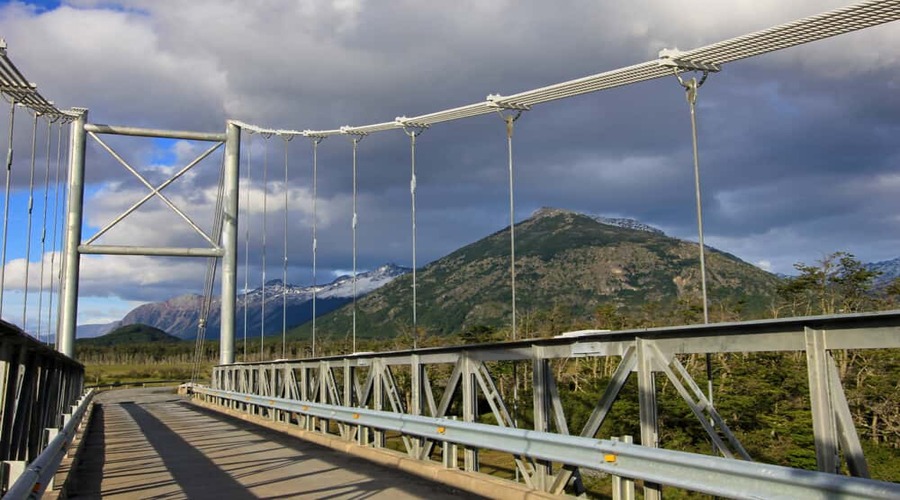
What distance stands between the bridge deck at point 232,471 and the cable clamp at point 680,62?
6.00 m

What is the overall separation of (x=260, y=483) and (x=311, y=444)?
5.41 m

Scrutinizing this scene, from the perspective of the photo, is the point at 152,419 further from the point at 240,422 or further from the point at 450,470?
the point at 450,470

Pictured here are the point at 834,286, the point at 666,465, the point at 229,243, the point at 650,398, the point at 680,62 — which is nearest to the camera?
the point at 666,465

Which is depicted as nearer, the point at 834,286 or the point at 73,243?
the point at 73,243

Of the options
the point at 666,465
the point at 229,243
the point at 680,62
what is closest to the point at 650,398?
the point at 666,465

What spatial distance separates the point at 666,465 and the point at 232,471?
7051 millimetres

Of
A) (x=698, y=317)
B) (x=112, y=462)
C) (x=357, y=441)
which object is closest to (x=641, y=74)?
(x=357, y=441)

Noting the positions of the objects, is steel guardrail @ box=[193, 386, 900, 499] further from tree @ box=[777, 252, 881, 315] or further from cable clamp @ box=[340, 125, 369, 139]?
tree @ box=[777, 252, 881, 315]

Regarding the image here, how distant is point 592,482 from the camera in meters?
23.8

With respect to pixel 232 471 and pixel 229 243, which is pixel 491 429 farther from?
pixel 229 243

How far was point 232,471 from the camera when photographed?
11930 mm

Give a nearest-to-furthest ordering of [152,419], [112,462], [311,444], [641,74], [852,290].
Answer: [641,74], [112,462], [311,444], [152,419], [852,290]

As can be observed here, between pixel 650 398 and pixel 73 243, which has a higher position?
pixel 73 243

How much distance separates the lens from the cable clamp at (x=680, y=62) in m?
11.0
